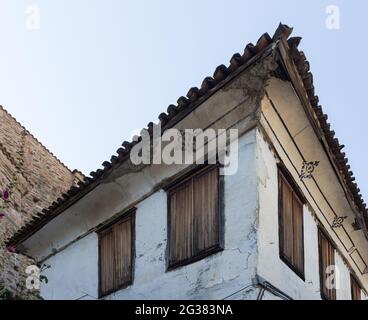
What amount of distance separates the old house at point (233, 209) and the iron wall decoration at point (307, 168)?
15 millimetres

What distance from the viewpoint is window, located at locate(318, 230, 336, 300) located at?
28.5 ft

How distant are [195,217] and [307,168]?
171cm

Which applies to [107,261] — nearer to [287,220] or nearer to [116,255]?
[116,255]

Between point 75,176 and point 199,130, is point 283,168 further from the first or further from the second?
point 75,176

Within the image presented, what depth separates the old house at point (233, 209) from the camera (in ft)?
21.9

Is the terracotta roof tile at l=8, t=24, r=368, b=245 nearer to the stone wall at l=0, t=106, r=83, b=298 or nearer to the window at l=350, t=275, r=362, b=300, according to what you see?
the window at l=350, t=275, r=362, b=300

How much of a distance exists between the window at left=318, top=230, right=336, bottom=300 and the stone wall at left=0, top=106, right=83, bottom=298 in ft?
18.7

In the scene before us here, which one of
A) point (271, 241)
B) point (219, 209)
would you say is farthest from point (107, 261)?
point (271, 241)

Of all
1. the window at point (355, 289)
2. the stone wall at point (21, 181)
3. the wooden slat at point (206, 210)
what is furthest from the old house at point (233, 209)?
the stone wall at point (21, 181)

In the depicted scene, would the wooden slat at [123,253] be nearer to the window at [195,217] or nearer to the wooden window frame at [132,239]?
the wooden window frame at [132,239]

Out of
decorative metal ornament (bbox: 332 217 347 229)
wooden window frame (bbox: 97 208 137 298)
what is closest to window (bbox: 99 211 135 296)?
wooden window frame (bbox: 97 208 137 298)
